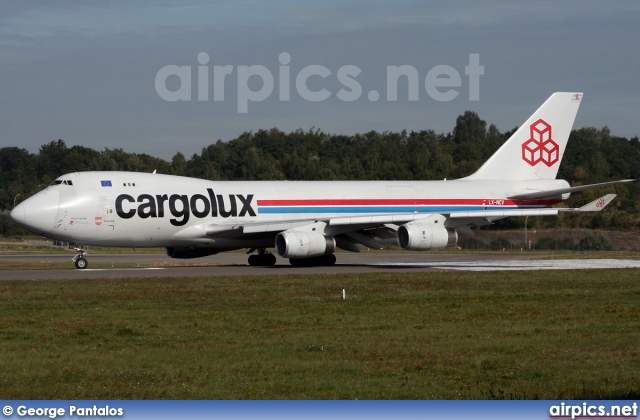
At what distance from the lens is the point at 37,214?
36.3m

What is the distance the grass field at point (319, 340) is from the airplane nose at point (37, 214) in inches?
279

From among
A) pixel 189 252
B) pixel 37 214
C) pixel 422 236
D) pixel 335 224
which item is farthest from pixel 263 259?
pixel 37 214

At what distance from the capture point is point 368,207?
140 feet

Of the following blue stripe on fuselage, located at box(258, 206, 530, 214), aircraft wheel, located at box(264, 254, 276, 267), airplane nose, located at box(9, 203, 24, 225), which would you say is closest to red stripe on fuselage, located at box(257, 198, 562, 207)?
blue stripe on fuselage, located at box(258, 206, 530, 214)

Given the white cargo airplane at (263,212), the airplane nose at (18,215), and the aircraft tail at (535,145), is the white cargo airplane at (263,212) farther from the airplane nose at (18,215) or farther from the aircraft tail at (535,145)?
the aircraft tail at (535,145)

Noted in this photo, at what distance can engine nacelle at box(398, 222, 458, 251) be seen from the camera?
38125 mm

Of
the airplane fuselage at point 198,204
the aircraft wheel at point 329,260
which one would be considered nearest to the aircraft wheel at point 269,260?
the airplane fuselage at point 198,204

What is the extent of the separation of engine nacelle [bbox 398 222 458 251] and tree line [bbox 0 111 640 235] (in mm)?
22489

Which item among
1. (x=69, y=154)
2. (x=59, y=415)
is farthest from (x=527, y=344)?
(x=69, y=154)

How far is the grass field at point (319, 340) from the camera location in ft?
43.4

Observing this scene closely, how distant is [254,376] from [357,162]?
8844 cm

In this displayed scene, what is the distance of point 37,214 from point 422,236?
576 inches

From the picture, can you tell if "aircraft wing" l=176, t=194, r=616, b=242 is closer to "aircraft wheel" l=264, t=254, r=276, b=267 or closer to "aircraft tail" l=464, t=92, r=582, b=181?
"aircraft wheel" l=264, t=254, r=276, b=267

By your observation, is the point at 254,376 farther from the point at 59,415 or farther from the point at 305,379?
the point at 59,415
